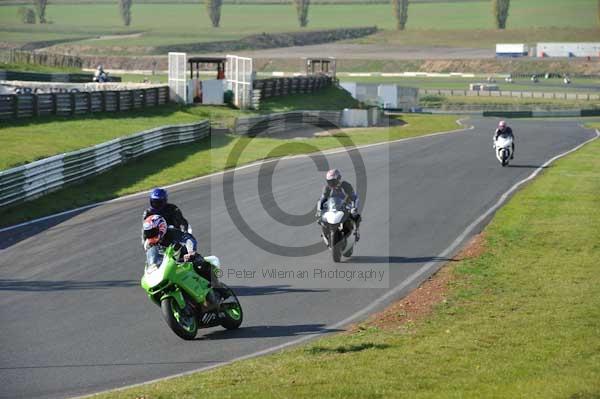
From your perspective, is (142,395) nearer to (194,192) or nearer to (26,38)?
(194,192)

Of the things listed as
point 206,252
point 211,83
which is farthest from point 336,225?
point 211,83

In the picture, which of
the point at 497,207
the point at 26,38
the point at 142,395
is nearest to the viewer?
the point at 142,395

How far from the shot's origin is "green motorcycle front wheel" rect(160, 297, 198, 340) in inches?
526

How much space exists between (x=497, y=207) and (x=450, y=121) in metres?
38.6

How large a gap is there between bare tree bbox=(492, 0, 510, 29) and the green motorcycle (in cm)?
15931

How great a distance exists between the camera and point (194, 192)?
97.3 ft

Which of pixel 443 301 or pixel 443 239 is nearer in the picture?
pixel 443 301

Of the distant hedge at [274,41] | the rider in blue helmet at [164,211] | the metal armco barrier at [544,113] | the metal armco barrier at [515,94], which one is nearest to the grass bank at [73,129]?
the rider in blue helmet at [164,211]

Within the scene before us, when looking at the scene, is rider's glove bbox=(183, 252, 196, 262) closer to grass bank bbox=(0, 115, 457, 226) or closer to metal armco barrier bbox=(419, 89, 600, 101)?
grass bank bbox=(0, 115, 457, 226)

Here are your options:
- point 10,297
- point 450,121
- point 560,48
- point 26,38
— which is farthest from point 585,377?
point 26,38

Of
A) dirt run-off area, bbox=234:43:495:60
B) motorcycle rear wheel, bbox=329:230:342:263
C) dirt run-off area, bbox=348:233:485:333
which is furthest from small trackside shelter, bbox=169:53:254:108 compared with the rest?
dirt run-off area, bbox=234:43:495:60

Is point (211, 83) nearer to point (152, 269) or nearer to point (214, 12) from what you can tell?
point (152, 269)

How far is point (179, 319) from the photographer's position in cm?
1352

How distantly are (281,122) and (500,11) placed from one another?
123m
